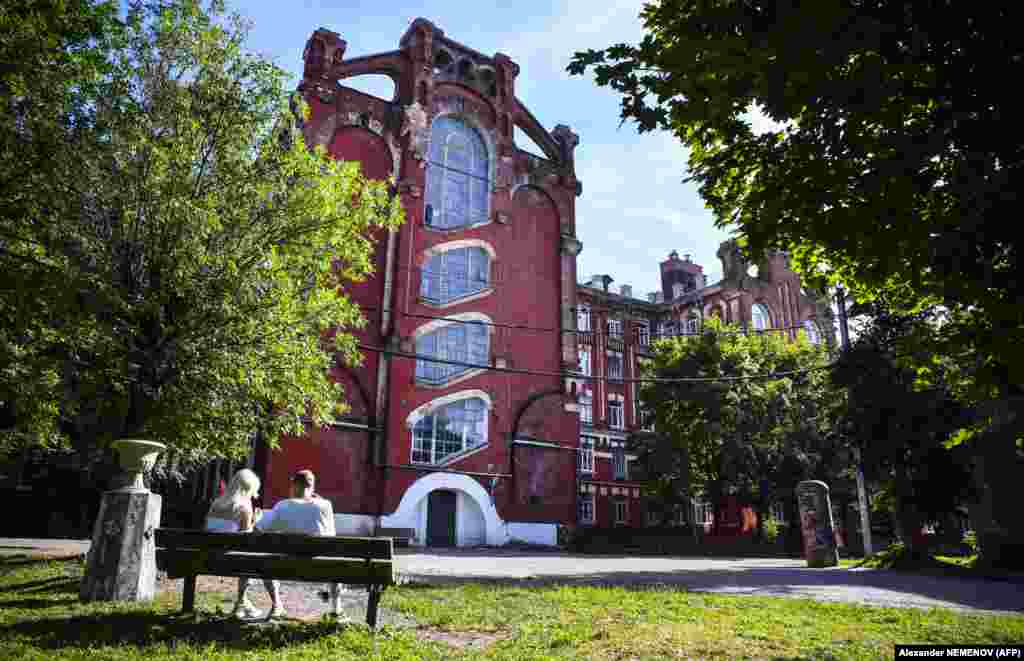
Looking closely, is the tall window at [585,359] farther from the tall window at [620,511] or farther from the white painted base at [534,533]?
the white painted base at [534,533]

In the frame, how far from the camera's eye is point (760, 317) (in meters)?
47.3

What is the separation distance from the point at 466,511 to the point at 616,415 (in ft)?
62.4

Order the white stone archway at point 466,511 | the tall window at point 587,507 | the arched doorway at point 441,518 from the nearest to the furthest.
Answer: the white stone archway at point 466,511 < the arched doorway at point 441,518 < the tall window at point 587,507

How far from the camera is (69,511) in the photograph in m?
24.8

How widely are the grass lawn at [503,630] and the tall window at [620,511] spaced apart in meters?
33.4

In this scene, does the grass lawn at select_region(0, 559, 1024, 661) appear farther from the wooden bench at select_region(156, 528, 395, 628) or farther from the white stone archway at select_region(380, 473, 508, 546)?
the white stone archway at select_region(380, 473, 508, 546)

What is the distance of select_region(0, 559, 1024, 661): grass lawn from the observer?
512 cm

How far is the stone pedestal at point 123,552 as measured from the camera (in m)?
7.29

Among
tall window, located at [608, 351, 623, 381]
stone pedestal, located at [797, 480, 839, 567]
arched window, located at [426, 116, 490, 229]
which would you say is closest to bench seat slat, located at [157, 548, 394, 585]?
stone pedestal, located at [797, 480, 839, 567]

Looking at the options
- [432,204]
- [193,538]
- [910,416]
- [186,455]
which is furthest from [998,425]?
[432,204]

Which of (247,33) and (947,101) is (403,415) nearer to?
(247,33)

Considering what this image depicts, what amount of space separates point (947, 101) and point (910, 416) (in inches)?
547

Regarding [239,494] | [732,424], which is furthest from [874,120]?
[732,424]

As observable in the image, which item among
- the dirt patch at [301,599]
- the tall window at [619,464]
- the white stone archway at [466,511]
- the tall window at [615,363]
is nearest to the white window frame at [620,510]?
the tall window at [619,464]
